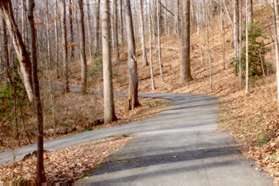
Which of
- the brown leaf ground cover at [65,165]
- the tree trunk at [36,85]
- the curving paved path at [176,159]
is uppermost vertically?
the tree trunk at [36,85]

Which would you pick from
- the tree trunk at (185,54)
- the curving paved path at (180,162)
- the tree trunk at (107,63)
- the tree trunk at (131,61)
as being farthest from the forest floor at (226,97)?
the tree trunk at (107,63)

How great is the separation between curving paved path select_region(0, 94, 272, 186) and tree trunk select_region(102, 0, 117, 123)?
3.34 m

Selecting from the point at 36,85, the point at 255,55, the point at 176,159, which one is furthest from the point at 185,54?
the point at 36,85

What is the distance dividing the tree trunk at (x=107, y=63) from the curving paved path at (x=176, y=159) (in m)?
3.34

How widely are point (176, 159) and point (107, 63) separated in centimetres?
1020

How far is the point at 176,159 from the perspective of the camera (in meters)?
11.2

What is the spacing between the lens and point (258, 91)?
2183 centimetres

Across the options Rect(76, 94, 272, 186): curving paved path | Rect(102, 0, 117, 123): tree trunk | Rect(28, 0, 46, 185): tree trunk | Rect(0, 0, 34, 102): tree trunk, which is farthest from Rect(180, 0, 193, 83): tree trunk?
Rect(28, 0, 46, 185): tree trunk

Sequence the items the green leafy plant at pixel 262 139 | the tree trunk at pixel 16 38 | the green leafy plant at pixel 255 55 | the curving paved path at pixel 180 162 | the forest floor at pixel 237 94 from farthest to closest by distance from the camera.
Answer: the green leafy plant at pixel 255 55
the tree trunk at pixel 16 38
the green leafy plant at pixel 262 139
the forest floor at pixel 237 94
the curving paved path at pixel 180 162

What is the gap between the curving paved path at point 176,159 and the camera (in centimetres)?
930

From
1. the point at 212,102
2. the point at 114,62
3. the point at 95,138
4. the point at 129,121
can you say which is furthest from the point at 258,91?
the point at 114,62

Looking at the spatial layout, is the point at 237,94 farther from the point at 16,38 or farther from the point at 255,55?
the point at 16,38

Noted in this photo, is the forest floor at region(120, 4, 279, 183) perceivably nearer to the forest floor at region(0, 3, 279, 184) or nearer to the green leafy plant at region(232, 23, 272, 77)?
the forest floor at region(0, 3, 279, 184)

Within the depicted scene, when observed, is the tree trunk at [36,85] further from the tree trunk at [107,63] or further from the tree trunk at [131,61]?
the tree trunk at [131,61]
